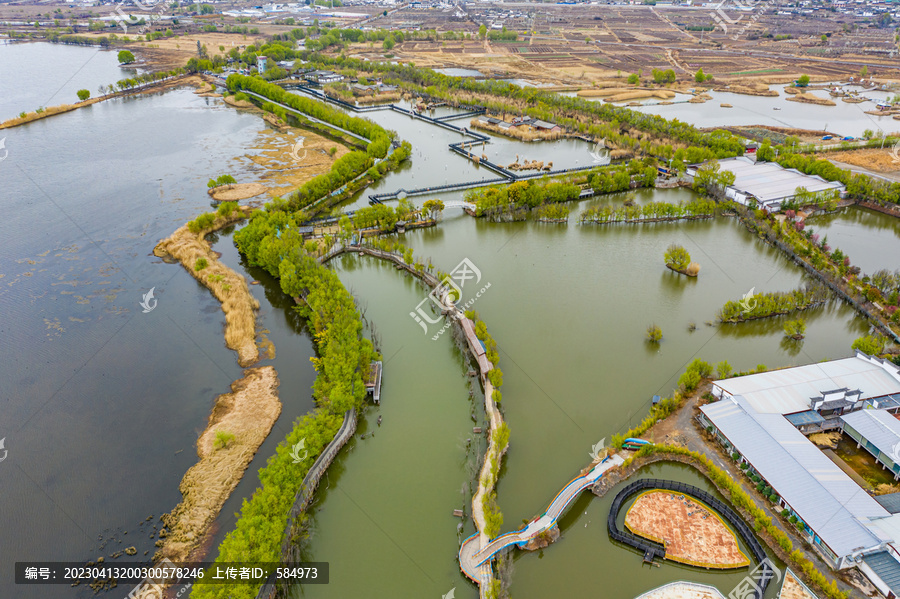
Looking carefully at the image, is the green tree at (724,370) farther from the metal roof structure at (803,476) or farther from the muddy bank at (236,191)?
the muddy bank at (236,191)

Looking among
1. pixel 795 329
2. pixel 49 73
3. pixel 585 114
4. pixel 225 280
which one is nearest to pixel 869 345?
pixel 795 329

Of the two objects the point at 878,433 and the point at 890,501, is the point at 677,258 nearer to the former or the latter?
the point at 878,433

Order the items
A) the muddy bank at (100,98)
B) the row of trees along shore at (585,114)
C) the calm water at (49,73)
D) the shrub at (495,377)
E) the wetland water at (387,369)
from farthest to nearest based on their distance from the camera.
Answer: the calm water at (49,73) → the muddy bank at (100,98) → the row of trees along shore at (585,114) → the shrub at (495,377) → the wetland water at (387,369)

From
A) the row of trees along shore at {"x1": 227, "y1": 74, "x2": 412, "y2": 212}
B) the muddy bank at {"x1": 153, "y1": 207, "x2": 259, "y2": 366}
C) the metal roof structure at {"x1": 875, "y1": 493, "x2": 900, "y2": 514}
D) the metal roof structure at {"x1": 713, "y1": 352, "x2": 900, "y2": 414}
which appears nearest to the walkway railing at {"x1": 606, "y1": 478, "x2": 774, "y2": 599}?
the metal roof structure at {"x1": 875, "y1": 493, "x2": 900, "y2": 514}

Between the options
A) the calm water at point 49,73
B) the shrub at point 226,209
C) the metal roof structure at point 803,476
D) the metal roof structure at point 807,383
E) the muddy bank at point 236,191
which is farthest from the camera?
the calm water at point 49,73

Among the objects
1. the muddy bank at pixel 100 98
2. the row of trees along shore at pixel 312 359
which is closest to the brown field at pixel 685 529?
the row of trees along shore at pixel 312 359
